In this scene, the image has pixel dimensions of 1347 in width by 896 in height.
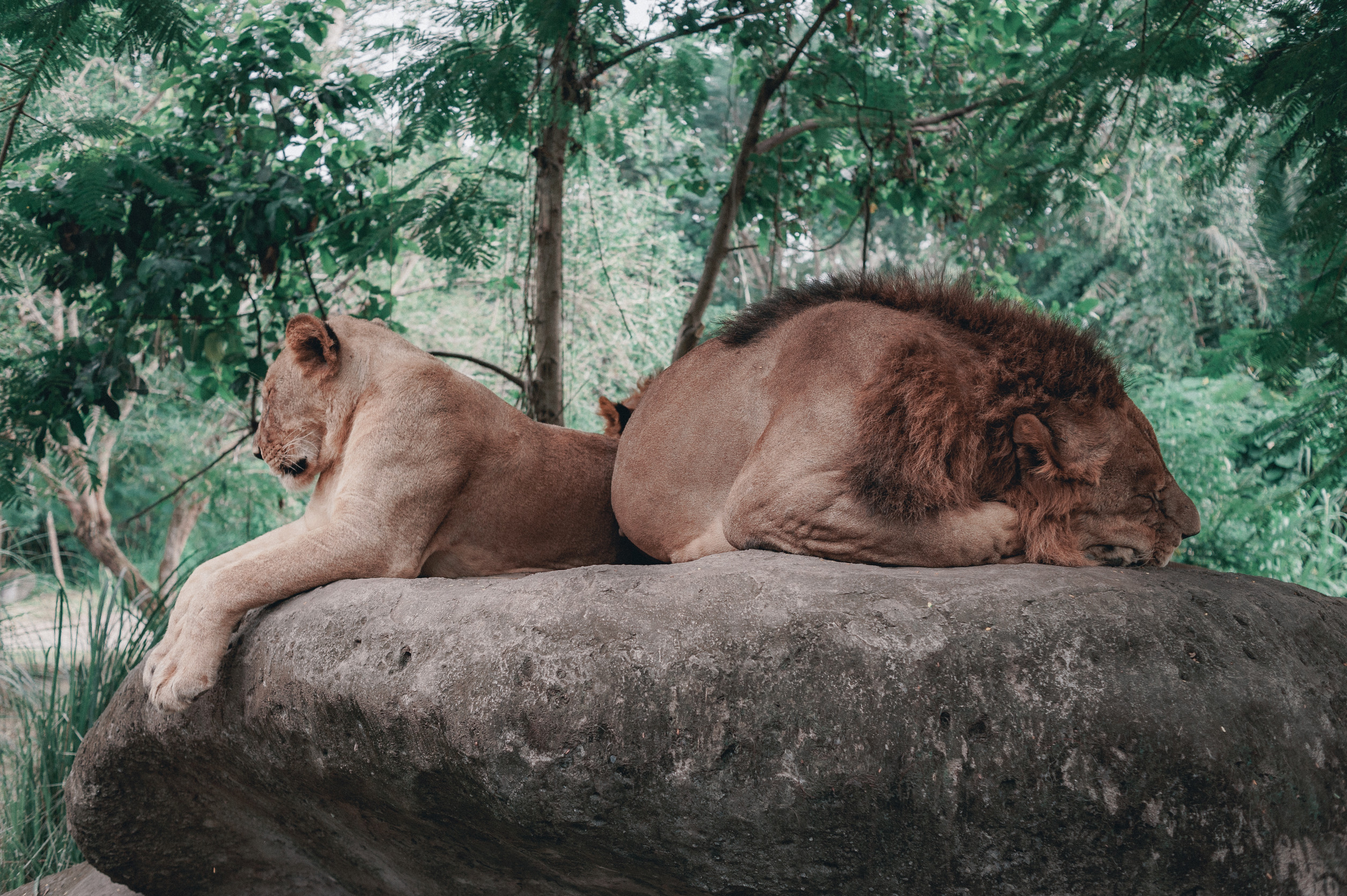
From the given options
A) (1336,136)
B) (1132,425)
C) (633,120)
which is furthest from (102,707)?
(1336,136)

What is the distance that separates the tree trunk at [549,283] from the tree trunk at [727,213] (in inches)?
25.8

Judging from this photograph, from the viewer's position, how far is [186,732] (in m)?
2.59

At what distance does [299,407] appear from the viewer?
9.34ft

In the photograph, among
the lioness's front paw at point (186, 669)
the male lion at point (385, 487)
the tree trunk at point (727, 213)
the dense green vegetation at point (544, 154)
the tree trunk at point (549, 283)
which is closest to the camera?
the lioness's front paw at point (186, 669)

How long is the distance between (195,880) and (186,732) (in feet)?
2.70

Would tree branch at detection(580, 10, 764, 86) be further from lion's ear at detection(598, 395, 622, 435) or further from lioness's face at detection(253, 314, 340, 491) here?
lioness's face at detection(253, 314, 340, 491)

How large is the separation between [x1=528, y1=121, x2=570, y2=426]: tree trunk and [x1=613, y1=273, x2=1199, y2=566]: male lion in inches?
94.0

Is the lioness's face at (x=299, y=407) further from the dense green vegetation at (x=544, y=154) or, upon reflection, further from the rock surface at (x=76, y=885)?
the rock surface at (x=76, y=885)

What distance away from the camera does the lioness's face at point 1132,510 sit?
229 centimetres

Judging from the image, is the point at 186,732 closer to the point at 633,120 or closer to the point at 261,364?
the point at 261,364

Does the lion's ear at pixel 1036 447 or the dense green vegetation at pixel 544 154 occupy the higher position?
the dense green vegetation at pixel 544 154

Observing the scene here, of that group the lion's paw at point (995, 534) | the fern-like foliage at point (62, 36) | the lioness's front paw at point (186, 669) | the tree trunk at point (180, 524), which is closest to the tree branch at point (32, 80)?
the fern-like foliage at point (62, 36)

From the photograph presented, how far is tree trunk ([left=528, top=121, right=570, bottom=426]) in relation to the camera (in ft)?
15.4

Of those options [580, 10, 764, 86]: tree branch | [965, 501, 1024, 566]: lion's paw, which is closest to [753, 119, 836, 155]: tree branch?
[580, 10, 764, 86]: tree branch
